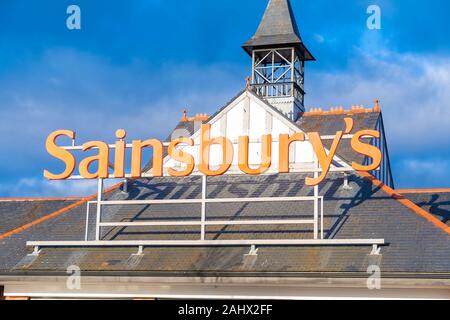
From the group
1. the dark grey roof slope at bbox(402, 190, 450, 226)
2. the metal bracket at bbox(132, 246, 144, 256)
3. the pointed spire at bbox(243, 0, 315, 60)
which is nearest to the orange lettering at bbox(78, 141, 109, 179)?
the metal bracket at bbox(132, 246, 144, 256)

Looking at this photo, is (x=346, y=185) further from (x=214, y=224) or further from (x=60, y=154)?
(x=60, y=154)

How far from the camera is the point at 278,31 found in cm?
3866

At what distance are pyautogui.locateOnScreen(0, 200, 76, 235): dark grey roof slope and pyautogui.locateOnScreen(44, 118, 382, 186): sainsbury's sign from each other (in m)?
5.59

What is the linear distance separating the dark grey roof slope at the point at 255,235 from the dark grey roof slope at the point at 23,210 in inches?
162

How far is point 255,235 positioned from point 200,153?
3.45 m

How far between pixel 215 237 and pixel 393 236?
5.83 metres

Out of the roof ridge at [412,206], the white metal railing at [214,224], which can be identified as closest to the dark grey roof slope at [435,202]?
the roof ridge at [412,206]

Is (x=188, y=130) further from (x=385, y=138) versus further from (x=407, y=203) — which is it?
(x=407, y=203)

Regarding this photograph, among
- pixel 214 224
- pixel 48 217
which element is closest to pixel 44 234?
pixel 48 217

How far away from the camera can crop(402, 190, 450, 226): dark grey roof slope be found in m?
29.1

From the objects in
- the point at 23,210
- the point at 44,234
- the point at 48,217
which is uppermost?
the point at 23,210

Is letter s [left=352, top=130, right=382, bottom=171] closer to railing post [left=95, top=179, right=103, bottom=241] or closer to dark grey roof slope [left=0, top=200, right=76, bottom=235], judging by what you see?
railing post [left=95, top=179, right=103, bottom=241]
